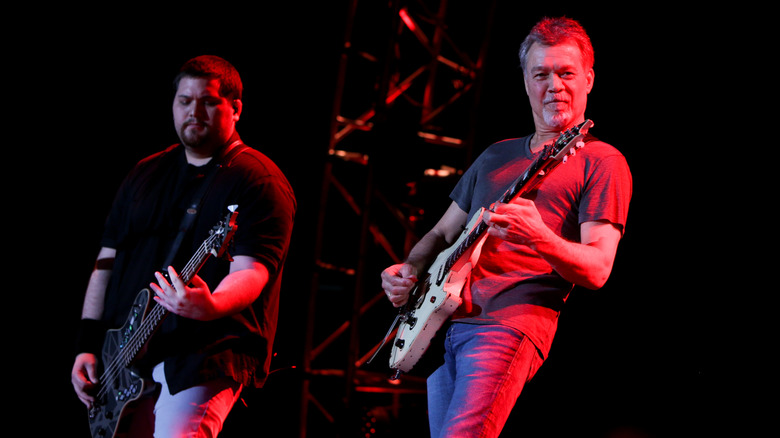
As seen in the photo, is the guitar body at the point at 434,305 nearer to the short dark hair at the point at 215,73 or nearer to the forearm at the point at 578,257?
the forearm at the point at 578,257

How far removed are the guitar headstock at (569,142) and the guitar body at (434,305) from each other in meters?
0.37

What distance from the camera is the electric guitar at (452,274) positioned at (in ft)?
7.98

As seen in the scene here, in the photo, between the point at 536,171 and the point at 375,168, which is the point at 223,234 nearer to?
the point at 536,171

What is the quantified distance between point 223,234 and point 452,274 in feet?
3.20

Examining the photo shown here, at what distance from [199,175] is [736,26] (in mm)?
4228

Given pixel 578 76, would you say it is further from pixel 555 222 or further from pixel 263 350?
pixel 263 350

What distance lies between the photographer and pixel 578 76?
2.77 m

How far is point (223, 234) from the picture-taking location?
2848mm

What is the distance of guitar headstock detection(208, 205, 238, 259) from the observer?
2834 millimetres

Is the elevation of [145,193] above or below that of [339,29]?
below

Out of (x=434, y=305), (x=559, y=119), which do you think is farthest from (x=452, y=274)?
(x=559, y=119)

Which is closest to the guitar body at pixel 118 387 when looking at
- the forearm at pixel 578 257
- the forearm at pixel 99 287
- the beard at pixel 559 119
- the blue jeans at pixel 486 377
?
the forearm at pixel 99 287

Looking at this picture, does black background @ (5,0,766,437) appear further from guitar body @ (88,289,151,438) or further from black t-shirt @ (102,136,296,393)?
guitar body @ (88,289,151,438)

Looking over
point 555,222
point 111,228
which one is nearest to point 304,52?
point 111,228
